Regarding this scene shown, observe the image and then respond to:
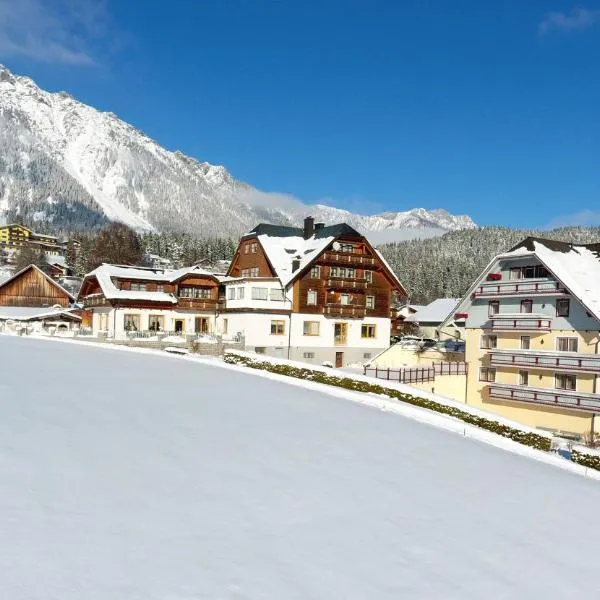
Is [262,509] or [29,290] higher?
[29,290]

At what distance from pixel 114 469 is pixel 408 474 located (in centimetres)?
562

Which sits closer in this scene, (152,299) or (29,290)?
(152,299)

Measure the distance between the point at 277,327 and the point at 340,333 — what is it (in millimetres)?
5975

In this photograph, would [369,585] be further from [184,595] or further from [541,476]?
[541,476]

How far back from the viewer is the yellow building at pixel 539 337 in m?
32.9

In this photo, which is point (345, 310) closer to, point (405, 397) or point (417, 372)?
point (417, 372)

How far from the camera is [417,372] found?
37.8 meters

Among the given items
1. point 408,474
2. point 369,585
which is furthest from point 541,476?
point 369,585

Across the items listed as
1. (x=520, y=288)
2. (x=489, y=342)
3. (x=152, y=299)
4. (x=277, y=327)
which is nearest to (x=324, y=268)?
(x=277, y=327)

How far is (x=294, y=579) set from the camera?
6.32 m

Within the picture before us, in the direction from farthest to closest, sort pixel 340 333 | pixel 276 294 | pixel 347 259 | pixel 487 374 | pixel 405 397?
pixel 340 333 → pixel 347 259 → pixel 276 294 → pixel 487 374 → pixel 405 397

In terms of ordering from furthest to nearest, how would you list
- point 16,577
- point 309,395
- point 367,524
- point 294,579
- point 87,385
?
point 309,395
point 87,385
point 367,524
point 294,579
point 16,577

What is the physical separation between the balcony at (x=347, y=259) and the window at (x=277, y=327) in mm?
6678

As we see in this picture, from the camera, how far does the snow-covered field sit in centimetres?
618
